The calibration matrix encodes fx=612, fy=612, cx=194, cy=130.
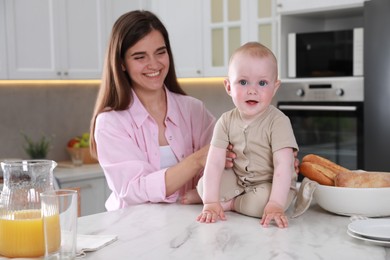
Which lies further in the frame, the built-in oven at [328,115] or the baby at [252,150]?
the built-in oven at [328,115]

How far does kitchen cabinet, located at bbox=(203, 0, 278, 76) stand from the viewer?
144 inches

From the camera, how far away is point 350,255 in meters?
1.21

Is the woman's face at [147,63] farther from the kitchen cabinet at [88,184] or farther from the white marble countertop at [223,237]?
the kitchen cabinet at [88,184]

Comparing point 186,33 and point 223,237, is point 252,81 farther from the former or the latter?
point 186,33

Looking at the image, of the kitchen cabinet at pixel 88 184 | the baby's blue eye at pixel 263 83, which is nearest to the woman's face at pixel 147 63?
the baby's blue eye at pixel 263 83

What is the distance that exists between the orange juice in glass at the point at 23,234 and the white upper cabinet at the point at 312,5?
243cm

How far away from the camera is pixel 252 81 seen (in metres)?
1.52

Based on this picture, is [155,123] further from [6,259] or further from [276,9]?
[276,9]

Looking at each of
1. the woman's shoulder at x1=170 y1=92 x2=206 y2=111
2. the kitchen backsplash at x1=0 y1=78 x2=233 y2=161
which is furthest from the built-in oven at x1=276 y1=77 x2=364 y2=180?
the woman's shoulder at x1=170 y1=92 x2=206 y2=111

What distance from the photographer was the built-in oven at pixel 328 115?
324cm

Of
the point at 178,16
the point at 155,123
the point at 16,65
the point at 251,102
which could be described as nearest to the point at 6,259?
the point at 251,102

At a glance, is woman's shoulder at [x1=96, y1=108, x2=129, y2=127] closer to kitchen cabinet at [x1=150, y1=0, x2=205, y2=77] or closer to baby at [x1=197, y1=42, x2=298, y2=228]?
baby at [x1=197, y1=42, x2=298, y2=228]

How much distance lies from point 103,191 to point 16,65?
91 cm

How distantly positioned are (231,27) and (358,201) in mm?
2466
